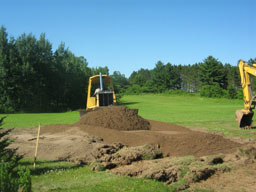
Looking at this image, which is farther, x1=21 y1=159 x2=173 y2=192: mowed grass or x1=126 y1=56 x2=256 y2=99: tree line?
x1=126 y1=56 x2=256 y2=99: tree line

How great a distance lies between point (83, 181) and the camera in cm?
624

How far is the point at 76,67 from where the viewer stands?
152 ft

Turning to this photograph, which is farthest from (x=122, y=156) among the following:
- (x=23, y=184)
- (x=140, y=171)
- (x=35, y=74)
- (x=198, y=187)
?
(x=35, y=74)

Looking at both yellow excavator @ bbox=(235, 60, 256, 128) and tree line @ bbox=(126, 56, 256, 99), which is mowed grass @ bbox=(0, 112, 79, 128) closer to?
yellow excavator @ bbox=(235, 60, 256, 128)

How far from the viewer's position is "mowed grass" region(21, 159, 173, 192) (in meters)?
5.67

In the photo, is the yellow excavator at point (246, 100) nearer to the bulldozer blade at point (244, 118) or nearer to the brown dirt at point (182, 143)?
the bulldozer blade at point (244, 118)

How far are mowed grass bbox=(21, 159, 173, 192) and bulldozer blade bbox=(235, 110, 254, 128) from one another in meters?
11.2

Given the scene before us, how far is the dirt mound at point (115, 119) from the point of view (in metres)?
14.9

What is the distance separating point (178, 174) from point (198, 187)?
67 centimetres

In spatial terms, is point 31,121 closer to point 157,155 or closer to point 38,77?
point 157,155

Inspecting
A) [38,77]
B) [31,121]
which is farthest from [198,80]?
[31,121]

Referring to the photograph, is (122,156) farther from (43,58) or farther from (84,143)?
(43,58)

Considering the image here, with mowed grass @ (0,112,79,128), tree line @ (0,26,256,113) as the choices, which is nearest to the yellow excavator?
mowed grass @ (0,112,79,128)

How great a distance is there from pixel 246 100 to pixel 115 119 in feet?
25.4
